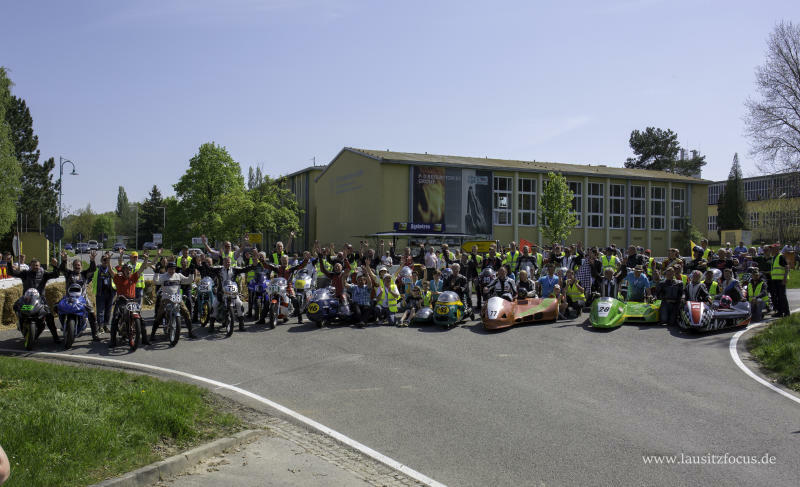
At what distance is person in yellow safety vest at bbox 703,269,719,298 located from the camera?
582 inches

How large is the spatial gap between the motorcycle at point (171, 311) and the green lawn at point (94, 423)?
344 cm

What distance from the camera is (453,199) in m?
49.8

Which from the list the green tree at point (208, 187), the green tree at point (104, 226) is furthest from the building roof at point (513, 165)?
the green tree at point (104, 226)

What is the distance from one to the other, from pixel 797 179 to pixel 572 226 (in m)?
16.1

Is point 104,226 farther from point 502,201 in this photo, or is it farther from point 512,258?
point 512,258

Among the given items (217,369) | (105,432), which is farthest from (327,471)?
(217,369)

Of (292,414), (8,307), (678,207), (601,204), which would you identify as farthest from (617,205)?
(292,414)

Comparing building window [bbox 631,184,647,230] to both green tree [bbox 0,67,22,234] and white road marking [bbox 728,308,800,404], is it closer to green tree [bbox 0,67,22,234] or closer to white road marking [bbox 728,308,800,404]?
white road marking [bbox 728,308,800,404]

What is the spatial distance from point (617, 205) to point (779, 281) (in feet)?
141

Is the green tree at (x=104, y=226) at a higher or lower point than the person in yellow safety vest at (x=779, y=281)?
higher

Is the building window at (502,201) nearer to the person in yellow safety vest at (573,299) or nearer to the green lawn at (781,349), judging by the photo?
the person in yellow safety vest at (573,299)

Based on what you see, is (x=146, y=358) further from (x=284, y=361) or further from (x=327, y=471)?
(x=327, y=471)

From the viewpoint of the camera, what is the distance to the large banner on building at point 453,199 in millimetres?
49000

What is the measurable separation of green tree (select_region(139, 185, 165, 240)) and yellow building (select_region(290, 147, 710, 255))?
4927 cm
